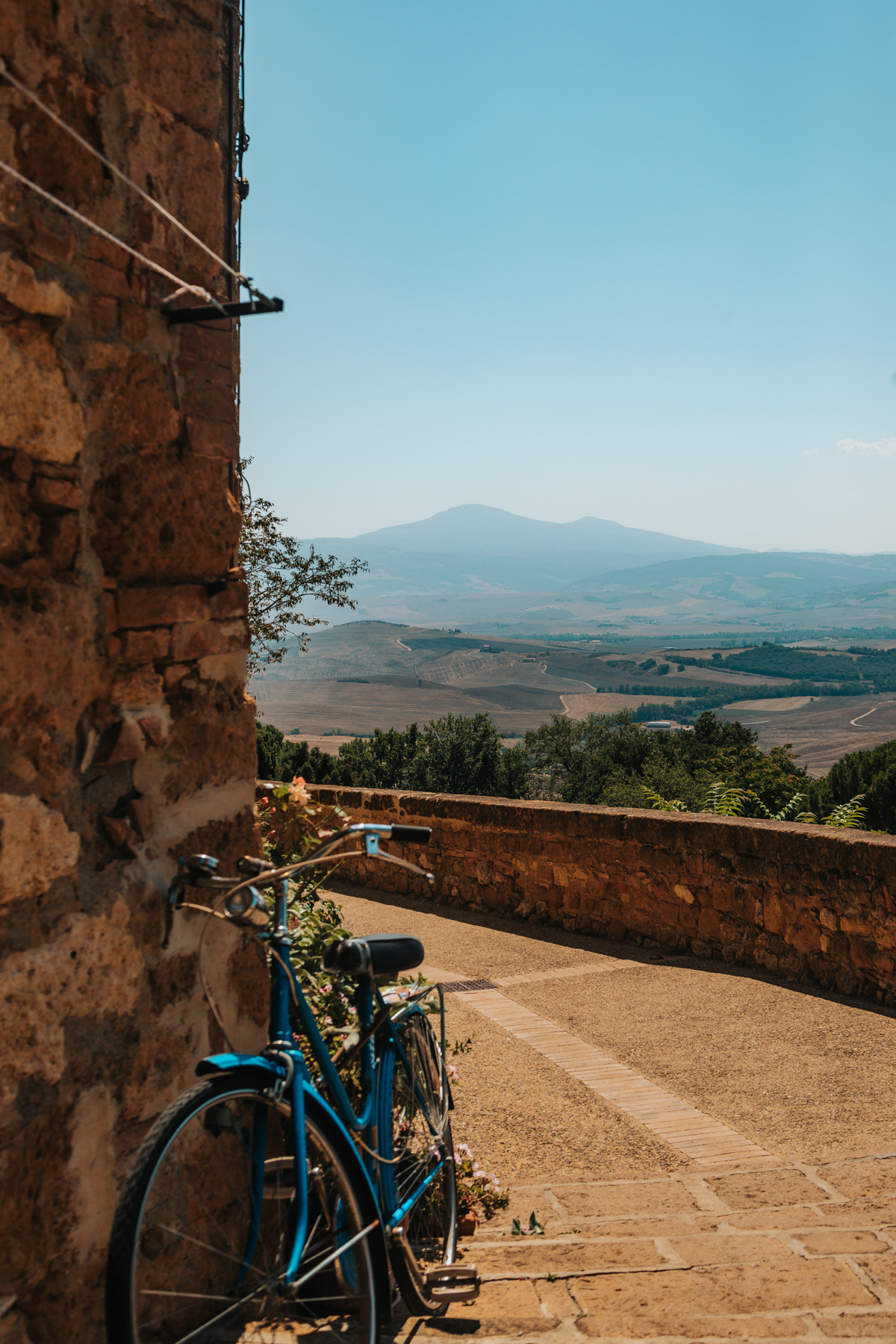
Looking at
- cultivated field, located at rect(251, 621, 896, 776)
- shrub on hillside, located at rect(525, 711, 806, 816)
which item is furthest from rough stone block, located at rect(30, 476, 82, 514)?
cultivated field, located at rect(251, 621, 896, 776)

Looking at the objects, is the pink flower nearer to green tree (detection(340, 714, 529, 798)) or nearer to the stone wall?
the stone wall

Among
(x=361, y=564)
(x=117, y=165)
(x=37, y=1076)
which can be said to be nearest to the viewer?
(x=37, y=1076)

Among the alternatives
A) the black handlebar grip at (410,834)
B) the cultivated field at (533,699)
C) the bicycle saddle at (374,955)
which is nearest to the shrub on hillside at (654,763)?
the bicycle saddle at (374,955)

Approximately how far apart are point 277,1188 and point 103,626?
4.18 feet

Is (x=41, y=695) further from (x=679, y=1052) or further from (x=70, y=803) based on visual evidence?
(x=679, y=1052)

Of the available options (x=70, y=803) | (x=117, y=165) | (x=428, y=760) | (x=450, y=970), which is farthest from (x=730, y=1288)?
(x=428, y=760)

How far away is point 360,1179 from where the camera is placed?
1.96 m

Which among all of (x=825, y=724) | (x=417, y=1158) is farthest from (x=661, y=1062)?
(x=825, y=724)

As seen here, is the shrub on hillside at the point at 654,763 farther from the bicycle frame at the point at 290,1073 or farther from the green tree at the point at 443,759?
the bicycle frame at the point at 290,1073

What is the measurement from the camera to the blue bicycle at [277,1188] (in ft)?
5.88

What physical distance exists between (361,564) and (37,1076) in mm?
19187

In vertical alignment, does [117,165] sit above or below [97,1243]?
above

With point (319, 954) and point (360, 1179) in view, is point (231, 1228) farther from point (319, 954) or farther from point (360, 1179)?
point (319, 954)

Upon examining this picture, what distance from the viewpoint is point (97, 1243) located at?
6.30 feet
